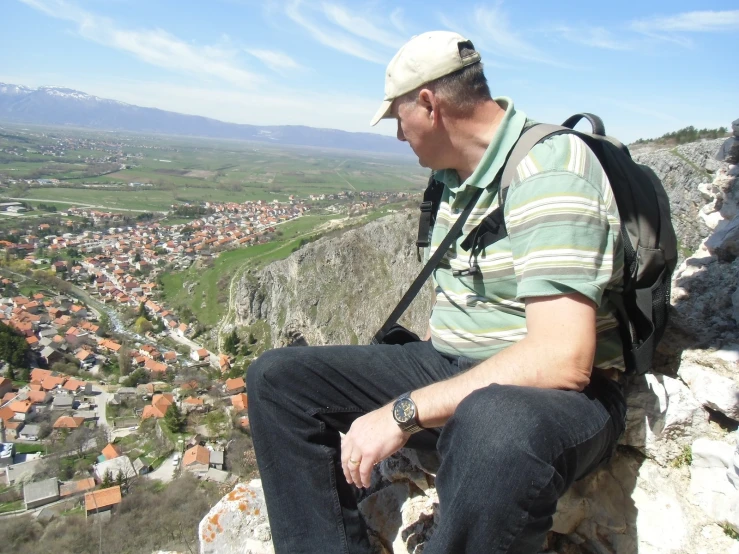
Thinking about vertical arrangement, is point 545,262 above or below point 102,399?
above

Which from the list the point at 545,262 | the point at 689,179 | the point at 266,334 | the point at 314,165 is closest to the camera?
the point at 545,262

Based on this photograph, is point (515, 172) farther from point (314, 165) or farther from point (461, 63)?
point (314, 165)

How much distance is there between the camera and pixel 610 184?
2121 millimetres

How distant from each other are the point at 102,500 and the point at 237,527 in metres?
22.7

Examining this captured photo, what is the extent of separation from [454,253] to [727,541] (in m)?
1.79

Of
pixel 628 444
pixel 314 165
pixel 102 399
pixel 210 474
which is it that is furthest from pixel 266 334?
pixel 314 165

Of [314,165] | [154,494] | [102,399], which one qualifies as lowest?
[102,399]

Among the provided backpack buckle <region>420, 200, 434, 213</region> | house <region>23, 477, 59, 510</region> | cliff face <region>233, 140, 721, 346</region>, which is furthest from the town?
backpack buckle <region>420, 200, 434, 213</region>

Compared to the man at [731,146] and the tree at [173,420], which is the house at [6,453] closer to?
the tree at [173,420]

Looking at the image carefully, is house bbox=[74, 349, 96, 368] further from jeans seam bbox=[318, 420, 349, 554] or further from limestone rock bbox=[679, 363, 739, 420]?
limestone rock bbox=[679, 363, 739, 420]

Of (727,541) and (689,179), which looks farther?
(689,179)

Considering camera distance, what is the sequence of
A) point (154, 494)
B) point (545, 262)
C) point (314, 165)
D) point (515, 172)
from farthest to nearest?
point (314, 165) → point (154, 494) → point (515, 172) → point (545, 262)

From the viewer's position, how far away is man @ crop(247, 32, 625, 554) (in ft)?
5.78

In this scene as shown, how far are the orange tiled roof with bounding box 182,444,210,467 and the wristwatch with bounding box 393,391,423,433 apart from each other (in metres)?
26.4
